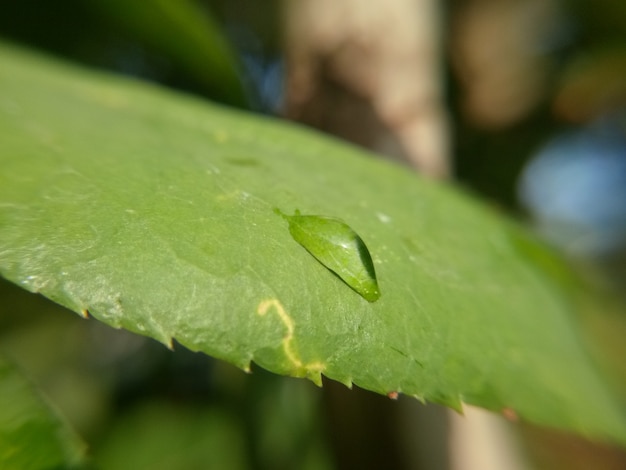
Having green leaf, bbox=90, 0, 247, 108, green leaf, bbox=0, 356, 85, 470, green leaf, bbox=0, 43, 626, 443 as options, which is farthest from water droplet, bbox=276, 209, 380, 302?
green leaf, bbox=90, 0, 247, 108

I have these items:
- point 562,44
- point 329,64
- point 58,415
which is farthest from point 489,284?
point 562,44

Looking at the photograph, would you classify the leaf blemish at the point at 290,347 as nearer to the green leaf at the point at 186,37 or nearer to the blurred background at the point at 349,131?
the blurred background at the point at 349,131

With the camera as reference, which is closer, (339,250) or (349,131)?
(339,250)

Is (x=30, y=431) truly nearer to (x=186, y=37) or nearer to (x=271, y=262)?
(x=271, y=262)

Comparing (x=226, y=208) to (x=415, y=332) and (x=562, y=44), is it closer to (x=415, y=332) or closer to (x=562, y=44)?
(x=415, y=332)

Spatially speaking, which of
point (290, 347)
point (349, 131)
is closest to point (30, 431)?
point (290, 347)

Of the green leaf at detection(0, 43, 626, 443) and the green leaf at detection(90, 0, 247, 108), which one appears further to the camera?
the green leaf at detection(90, 0, 247, 108)

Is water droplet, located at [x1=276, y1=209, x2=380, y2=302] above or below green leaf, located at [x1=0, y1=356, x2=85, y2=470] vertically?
above

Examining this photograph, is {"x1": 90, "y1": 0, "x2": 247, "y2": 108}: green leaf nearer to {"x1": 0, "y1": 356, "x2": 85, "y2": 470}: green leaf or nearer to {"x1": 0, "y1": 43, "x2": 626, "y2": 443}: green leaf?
{"x1": 0, "y1": 43, "x2": 626, "y2": 443}: green leaf
